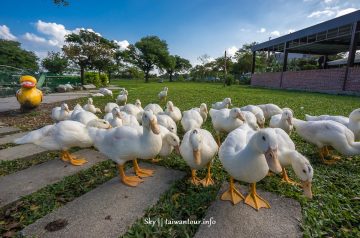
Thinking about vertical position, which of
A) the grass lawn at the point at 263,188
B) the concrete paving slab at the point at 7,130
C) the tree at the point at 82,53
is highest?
the tree at the point at 82,53

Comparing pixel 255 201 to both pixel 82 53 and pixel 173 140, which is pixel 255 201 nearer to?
pixel 173 140

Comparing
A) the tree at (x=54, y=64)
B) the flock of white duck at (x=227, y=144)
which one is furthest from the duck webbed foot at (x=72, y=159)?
the tree at (x=54, y=64)

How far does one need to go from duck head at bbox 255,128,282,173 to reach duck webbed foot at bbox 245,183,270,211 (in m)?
0.67

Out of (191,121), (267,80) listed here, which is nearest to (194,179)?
(191,121)

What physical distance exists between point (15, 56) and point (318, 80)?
205ft

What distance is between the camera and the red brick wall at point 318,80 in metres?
15.3

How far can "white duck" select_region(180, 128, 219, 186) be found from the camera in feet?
9.11

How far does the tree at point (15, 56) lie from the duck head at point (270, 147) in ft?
190

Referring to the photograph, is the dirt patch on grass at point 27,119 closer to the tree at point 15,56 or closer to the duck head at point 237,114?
the duck head at point 237,114

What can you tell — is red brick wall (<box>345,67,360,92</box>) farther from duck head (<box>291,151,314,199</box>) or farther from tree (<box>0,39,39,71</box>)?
tree (<box>0,39,39,71</box>)

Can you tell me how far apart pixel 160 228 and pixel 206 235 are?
19.8 inches

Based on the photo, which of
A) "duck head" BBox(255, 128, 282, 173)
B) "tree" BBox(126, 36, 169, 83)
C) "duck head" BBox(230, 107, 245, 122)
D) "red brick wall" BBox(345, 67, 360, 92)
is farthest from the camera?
"tree" BBox(126, 36, 169, 83)

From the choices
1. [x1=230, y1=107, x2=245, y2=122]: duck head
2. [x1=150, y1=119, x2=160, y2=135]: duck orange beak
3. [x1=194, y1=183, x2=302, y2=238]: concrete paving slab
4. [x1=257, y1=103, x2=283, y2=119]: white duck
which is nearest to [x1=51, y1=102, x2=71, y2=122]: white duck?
[x1=150, y1=119, x2=160, y2=135]: duck orange beak

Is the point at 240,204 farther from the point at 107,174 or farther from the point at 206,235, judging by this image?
the point at 107,174
